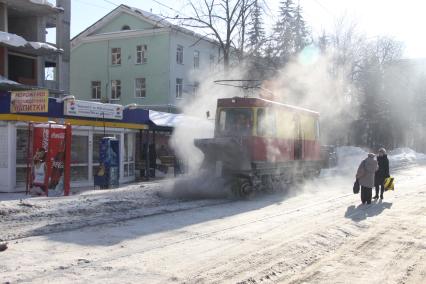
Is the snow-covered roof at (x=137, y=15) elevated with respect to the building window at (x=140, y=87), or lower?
elevated

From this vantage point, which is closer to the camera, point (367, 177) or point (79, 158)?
→ point (367, 177)

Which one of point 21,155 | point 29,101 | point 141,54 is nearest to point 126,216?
point 29,101

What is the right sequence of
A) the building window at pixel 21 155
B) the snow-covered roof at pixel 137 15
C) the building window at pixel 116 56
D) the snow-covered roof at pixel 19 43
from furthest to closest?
the building window at pixel 116 56, the snow-covered roof at pixel 137 15, the snow-covered roof at pixel 19 43, the building window at pixel 21 155

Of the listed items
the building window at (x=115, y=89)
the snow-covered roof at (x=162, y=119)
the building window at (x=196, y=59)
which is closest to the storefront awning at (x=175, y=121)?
the snow-covered roof at (x=162, y=119)

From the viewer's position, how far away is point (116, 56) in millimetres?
43906

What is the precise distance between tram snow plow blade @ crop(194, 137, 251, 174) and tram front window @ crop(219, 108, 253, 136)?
1.82 ft

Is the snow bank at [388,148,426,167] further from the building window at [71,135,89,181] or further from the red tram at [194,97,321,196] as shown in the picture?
the building window at [71,135,89,181]

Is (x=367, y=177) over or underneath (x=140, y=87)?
underneath

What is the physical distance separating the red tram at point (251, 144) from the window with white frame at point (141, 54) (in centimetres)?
2800

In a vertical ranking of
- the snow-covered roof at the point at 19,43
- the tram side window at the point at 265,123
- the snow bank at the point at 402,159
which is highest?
the snow-covered roof at the point at 19,43

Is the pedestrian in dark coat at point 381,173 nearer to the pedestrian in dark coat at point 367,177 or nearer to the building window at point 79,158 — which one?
the pedestrian in dark coat at point 367,177

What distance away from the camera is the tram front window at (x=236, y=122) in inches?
578

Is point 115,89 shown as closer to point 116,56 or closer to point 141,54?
point 116,56

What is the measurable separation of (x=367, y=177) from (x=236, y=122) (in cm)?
427
